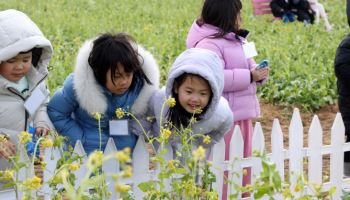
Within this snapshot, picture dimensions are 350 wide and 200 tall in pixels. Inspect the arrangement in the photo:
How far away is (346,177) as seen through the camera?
182 inches

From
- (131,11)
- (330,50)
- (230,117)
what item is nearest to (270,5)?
(131,11)

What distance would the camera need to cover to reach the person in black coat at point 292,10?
40.6 feet

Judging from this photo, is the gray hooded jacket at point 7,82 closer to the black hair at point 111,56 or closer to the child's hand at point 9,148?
the child's hand at point 9,148

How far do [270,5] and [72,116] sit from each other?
9.62 meters

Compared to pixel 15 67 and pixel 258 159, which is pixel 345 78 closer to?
pixel 258 159

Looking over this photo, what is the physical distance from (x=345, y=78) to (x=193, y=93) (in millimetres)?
1273

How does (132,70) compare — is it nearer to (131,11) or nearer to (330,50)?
(330,50)

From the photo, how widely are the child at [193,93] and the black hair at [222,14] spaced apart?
508 millimetres

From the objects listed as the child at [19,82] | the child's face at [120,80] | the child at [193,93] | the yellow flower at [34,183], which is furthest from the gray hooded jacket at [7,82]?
the yellow flower at [34,183]

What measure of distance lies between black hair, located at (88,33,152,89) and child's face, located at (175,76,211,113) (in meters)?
0.22

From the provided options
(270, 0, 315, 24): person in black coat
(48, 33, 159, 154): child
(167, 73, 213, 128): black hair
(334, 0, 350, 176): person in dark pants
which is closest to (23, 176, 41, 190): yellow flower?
(48, 33, 159, 154): child

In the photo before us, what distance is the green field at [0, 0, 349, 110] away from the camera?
→ 23.5 ft

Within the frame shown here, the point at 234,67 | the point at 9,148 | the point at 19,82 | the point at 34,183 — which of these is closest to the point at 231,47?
the point at 234,67

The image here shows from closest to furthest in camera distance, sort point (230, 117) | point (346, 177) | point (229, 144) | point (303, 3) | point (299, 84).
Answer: point (230, 117)
point (229, 144)
point (346, 177)
point (299, 84)
point (303, 3)
